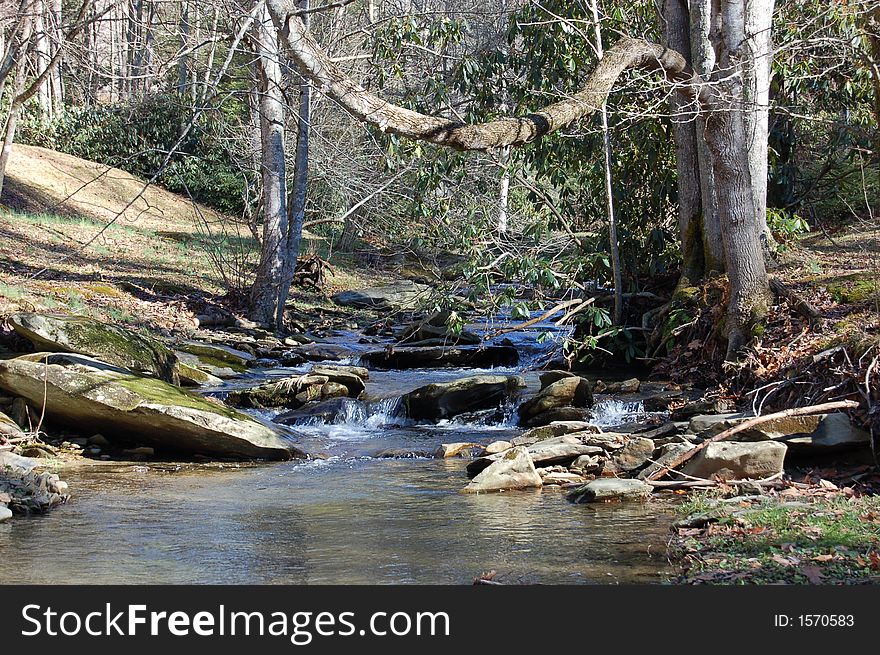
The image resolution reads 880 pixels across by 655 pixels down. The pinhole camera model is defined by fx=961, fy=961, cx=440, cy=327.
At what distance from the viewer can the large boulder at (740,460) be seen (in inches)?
280

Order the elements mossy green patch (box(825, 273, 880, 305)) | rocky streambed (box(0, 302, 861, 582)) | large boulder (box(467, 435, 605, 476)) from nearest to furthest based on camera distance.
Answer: rocky streambed (box(0, 302, 861, 582)), large boulder (box(467, 435, 605, 476)), mossy green patch (box(825, 273, 880, 305))

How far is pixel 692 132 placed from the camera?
1281 centimetres

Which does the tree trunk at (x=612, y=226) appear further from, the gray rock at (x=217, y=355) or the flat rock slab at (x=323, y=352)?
the gray rock at (x=217, y=355)

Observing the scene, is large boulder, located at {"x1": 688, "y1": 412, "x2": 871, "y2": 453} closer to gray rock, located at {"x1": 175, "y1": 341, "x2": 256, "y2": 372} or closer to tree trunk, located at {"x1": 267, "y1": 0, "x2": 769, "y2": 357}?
tree trunk, located at {"x1": 267, "y1": 0, "x2": 769, "y2": 357}

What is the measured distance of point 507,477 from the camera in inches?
311

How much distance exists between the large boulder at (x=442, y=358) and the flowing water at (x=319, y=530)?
643 cm

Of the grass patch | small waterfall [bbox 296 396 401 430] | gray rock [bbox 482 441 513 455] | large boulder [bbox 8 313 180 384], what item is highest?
large boulder [bbox 8 313 180 384]

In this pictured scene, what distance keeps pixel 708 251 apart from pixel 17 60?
8.99 m

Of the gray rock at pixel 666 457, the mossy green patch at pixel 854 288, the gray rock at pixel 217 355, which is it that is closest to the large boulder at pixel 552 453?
the gray rock at pixel 666 457

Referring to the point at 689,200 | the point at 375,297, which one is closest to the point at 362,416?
the point at 689,200

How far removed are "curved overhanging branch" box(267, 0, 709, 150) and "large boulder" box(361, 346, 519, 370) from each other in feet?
21.5

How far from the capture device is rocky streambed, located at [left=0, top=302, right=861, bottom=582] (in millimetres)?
5715

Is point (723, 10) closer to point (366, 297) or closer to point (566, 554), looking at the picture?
point (566, 554)

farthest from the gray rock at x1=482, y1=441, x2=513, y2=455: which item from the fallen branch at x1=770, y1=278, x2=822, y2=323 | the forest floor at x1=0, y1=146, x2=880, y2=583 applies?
the fallen branch at x1=770, y1=278, x2=822, y2=323
